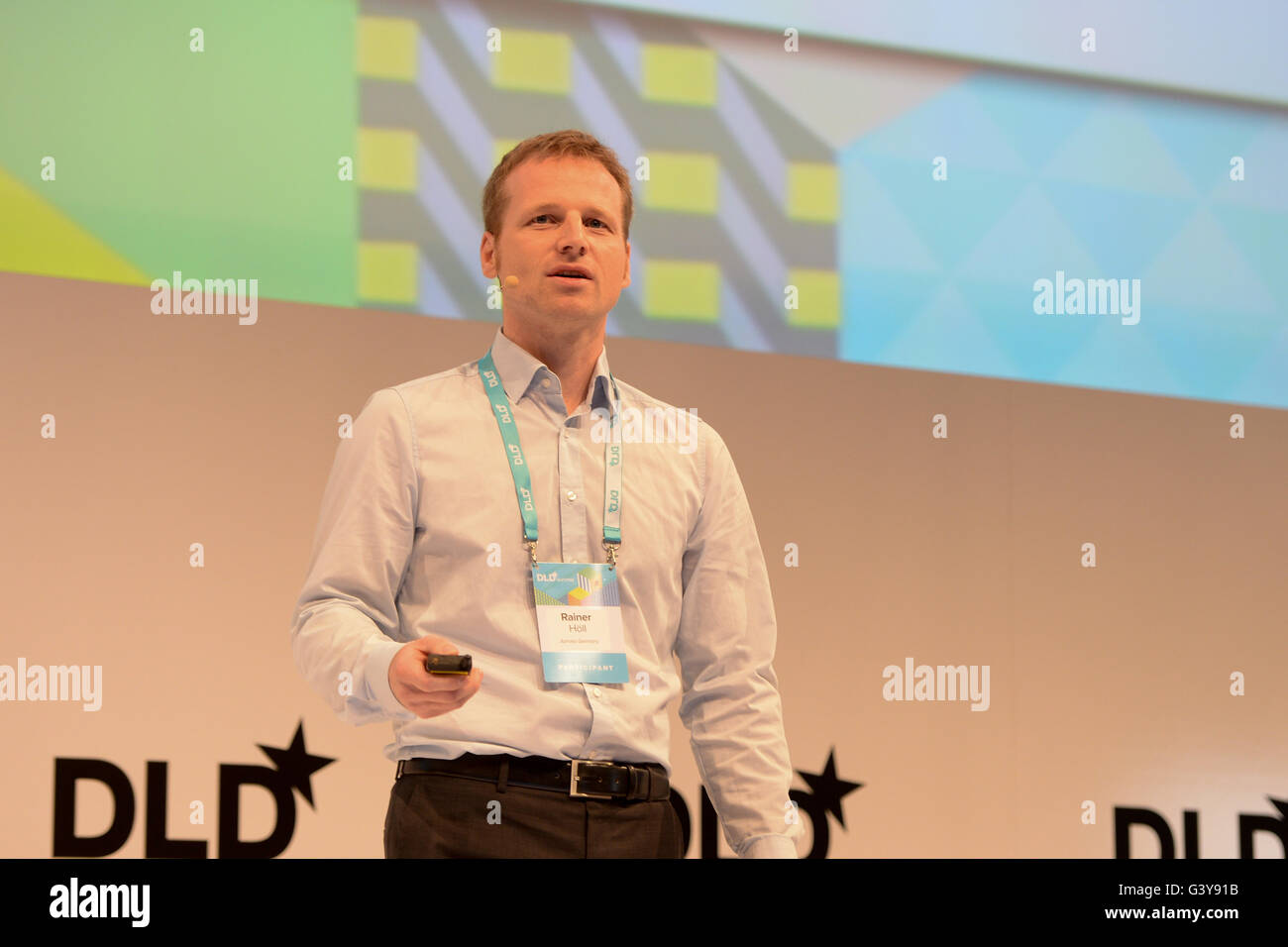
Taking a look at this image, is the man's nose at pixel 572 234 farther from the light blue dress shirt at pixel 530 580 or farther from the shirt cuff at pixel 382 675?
the shirt cuff at pixel 382 675

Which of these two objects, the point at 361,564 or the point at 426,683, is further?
the point at 361,564

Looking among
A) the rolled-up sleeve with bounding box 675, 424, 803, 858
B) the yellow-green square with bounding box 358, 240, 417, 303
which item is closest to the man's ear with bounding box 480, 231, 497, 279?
the rolled-up sleeve with bounding box 675, 424, 803, 858

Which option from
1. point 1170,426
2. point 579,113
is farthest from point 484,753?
point 1170,426

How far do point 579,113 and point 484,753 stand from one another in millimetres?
2219

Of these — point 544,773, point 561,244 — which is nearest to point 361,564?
point 544,773

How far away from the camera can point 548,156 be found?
185 cm

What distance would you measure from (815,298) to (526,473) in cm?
193

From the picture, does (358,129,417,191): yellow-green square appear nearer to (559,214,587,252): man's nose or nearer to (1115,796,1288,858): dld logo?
(559,214,587,252): man's nose

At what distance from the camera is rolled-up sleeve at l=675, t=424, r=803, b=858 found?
1.73m

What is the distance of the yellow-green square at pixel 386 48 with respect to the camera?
3.30 metres

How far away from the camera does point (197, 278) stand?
323cm

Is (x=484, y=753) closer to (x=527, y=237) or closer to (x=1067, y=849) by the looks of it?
(x=527, y=237)

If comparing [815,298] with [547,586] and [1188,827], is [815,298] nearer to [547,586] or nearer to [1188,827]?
[1188,827]

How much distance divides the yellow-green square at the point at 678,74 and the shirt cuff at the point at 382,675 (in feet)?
7.54
